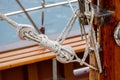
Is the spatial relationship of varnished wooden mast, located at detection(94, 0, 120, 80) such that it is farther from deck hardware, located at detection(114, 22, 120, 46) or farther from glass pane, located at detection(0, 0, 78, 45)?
glass pane, located at detection(0, 0, 78, 45)

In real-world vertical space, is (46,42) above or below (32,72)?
above

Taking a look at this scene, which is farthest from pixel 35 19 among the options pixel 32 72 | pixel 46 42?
pixel 46 42

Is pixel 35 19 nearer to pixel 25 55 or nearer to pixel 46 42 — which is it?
pixel 25 55

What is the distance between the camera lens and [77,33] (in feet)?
5.47

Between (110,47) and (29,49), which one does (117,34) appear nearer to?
(110,47)

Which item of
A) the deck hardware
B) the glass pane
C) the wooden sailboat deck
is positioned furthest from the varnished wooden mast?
the glass pane

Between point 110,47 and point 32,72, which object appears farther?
point 32,72

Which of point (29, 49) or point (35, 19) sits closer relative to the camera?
point (29, 49)

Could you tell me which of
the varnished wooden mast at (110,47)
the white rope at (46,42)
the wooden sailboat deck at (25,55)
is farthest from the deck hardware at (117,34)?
the wooden sailboat deck at (25,55)

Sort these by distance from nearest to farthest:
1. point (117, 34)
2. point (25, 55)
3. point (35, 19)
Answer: point (117, 34) < point (25, 55) < point (35, 19)

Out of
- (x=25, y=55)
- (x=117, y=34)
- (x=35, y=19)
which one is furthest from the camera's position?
(x=35, y=19)

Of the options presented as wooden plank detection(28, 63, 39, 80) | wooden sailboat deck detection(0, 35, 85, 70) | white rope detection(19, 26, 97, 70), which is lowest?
wooden plank detection(28, 63, 39, 80)

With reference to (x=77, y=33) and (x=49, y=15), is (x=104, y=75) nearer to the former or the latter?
(x=77, y=33)

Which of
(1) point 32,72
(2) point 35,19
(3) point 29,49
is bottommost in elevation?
(1) point 32,72
